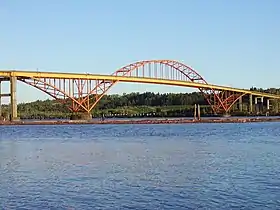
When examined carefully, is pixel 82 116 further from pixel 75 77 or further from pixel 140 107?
pixel 140 107

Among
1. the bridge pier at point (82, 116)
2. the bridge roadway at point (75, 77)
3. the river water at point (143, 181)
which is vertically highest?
the bridge roadway at point (75, 77)

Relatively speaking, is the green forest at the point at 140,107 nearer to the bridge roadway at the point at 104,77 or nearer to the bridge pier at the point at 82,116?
the bridge roadway at the point at 104,77

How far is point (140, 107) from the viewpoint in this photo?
563 ft

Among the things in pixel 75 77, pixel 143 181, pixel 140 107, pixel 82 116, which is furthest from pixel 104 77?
pixel 140 107

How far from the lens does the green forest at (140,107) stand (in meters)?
137

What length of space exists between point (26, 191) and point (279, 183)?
7542 mm

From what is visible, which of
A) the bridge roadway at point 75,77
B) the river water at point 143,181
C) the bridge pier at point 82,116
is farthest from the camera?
the bridge pier at point 82,116

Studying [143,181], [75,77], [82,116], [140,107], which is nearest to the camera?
Result: [143,181]

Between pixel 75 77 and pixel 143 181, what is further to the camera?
pixel 75 77

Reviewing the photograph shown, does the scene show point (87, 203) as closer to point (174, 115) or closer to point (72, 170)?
point (72, 170)

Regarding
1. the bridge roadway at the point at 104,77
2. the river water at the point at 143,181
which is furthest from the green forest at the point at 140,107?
the river water at the point at 143,181

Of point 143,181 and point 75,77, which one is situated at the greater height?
point 75,77

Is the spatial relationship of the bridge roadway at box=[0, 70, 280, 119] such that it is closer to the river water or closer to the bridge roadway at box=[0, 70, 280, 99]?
the bridge roadway at box=[0, 70, 280, 99]

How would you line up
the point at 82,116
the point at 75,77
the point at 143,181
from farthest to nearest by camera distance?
the point at 82,116, the point at 75,77, the point at 143,181
